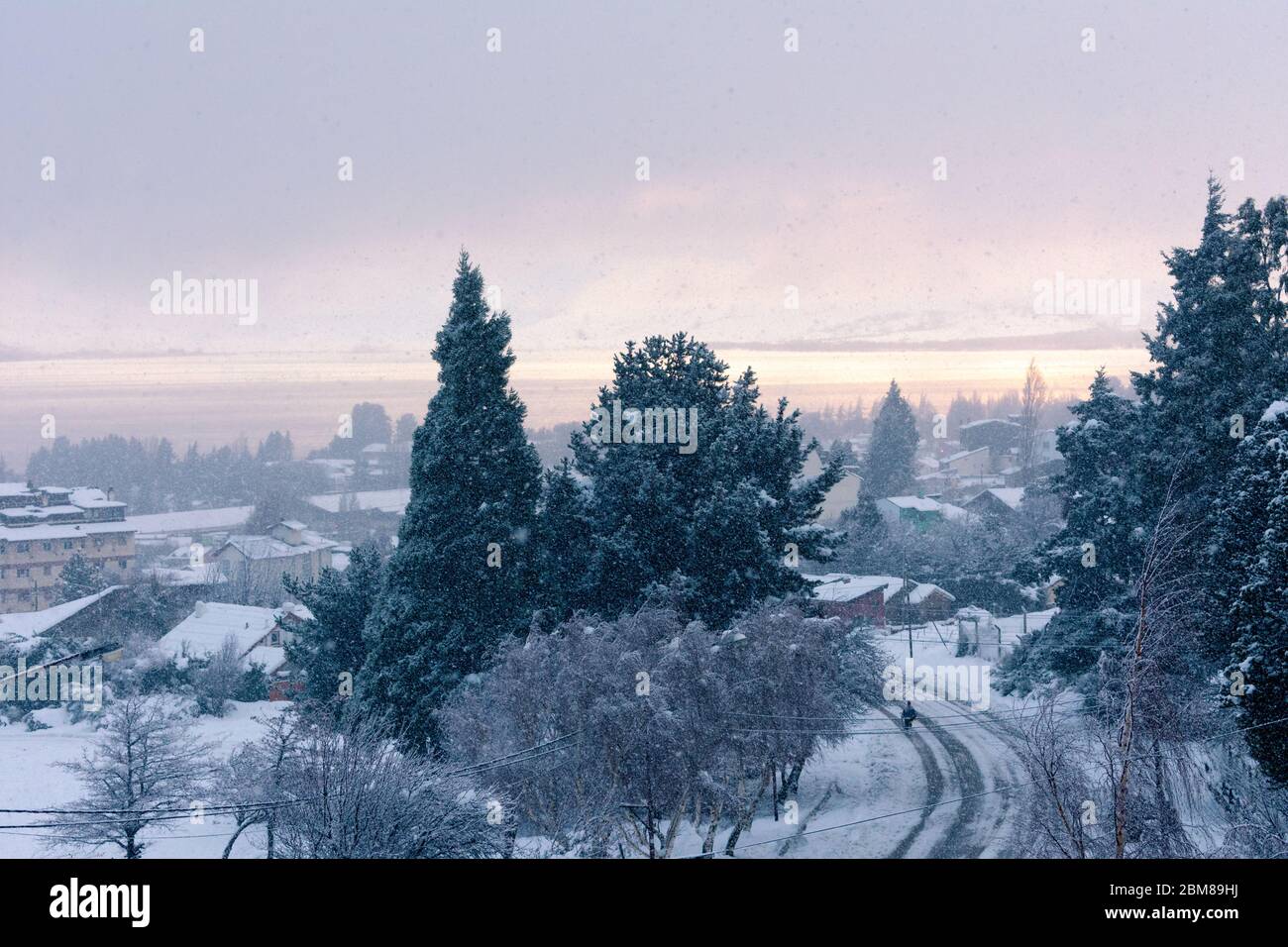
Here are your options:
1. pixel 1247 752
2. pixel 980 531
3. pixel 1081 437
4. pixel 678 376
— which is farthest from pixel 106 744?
pixel 980 531

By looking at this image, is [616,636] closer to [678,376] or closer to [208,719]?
[678,376]

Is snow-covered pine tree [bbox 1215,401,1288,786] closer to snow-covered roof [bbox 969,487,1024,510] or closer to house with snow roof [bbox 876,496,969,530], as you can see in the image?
house with snow roof [bbox 876,496,969,530]

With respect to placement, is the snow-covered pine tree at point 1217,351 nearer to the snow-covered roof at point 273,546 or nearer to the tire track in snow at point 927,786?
the tire track in snow at point 927,786

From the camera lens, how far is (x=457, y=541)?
1080 inches

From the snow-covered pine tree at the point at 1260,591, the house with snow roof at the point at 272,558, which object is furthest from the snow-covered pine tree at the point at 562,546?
the house with snow roof at the point at 272,558

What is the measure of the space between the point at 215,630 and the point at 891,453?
215 ft

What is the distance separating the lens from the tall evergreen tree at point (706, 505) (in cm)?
2781

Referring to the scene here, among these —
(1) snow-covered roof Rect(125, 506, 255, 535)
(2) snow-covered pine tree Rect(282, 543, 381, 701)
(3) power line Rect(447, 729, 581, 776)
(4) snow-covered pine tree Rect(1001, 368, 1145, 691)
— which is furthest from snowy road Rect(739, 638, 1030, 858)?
(1) snow-covered roof Rect(125, 506, 255, 535)

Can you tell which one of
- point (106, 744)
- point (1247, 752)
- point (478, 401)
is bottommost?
point (106, 744)

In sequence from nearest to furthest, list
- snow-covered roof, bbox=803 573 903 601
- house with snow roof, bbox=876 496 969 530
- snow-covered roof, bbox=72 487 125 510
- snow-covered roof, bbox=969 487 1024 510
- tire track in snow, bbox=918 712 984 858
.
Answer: tire track in snow, bbox=918 712 984 858 → snow-covered roof, bbox=803 573 903 601 → snow-covered roof, bbox=72 487 125 510 → house with snow roof, bbox=876 496 969 530 → snow-covered roof, bbox=969 487 1024 510

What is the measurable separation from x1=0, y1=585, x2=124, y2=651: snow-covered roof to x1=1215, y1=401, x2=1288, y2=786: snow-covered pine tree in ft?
155

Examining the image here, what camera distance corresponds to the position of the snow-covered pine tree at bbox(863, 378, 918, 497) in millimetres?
93375

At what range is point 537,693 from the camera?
847 inches

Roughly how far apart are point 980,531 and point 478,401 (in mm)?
45768
